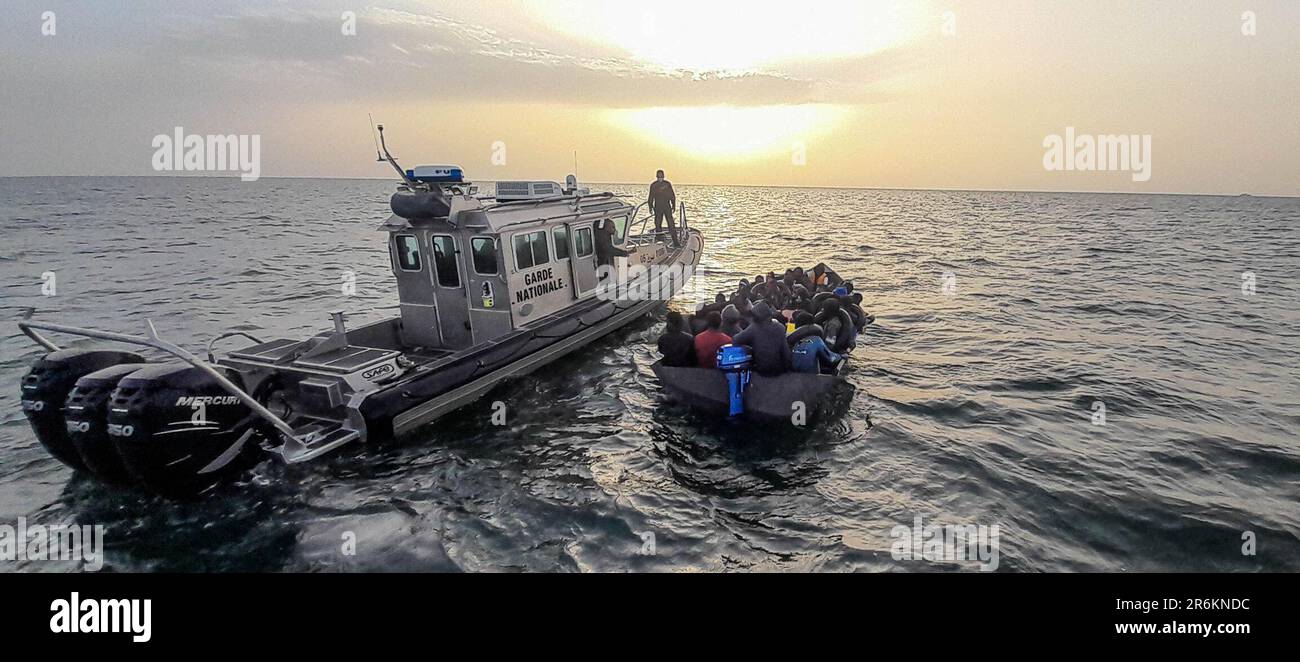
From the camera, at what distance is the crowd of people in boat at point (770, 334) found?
8875 mm

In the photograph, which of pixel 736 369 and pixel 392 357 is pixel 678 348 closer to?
pixel 736 369

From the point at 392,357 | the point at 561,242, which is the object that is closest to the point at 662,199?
the point at 561,242

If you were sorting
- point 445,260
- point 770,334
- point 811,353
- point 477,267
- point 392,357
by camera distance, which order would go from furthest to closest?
point 445,260
point 477,267
point 811,353
point 770,334
point 392,357

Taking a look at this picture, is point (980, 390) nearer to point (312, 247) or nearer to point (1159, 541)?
point (1159, 541)

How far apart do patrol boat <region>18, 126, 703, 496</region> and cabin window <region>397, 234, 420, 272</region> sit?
22 millimetres

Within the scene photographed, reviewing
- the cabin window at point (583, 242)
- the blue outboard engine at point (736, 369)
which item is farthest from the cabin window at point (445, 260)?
the blue outboard engine at point (736, 369)

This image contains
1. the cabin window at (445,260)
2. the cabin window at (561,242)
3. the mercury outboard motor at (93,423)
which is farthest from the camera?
the cabin window at (561,242)

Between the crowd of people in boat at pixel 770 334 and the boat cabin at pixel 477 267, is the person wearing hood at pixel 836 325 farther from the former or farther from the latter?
the boat cabin at pixel 477 267

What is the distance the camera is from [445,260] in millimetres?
10508

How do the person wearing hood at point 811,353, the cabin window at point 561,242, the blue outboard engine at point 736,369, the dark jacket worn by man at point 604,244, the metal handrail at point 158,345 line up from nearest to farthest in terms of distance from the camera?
the metal handrail at point 158,345, the blue outboard engine at point 736,369, the person wearing hood at point 811,353, the cabin window at point 561,242, the dark jacket worn by man at point 604,244

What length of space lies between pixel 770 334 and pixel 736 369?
2.32ft

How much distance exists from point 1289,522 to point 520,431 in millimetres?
9440

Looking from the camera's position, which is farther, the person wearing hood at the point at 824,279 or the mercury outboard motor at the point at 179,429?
the person wearing hood at the point at 824,279

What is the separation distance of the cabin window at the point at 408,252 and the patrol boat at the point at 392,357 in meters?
0.02
